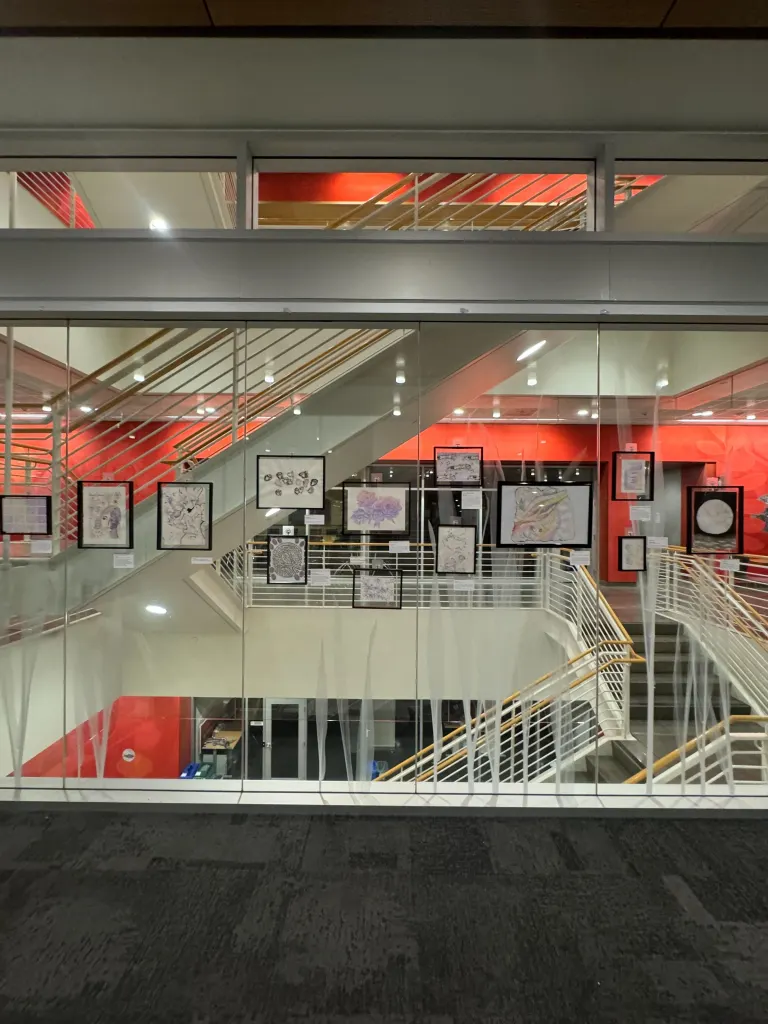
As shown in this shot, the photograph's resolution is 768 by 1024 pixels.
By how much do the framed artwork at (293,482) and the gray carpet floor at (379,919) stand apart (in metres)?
1.58

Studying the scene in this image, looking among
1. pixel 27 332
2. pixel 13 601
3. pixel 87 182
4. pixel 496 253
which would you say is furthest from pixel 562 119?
pixel 13 601

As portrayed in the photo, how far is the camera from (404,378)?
280 centimetres

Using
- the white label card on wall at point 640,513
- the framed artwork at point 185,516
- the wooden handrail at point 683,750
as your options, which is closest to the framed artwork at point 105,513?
the framed artwork at point 185,516

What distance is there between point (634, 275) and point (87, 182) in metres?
2.83

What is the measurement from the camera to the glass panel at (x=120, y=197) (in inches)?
106

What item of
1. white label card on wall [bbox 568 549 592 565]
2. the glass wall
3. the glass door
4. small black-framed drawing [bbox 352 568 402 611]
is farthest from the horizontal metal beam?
the glass door

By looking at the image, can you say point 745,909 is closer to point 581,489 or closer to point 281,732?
point 581,489

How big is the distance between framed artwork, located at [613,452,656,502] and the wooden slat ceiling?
5.78ft

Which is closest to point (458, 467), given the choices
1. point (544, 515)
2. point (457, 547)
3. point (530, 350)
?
point (457, 547)

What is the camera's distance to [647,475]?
283 cm

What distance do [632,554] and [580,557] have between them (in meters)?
0.28

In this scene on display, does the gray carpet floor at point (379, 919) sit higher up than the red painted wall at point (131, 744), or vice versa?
the red painted wall at point (131, 744)

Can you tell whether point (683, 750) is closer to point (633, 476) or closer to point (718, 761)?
point (718, 761)

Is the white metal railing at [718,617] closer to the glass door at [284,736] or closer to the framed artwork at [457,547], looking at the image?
the framed artwork at [457,547]
